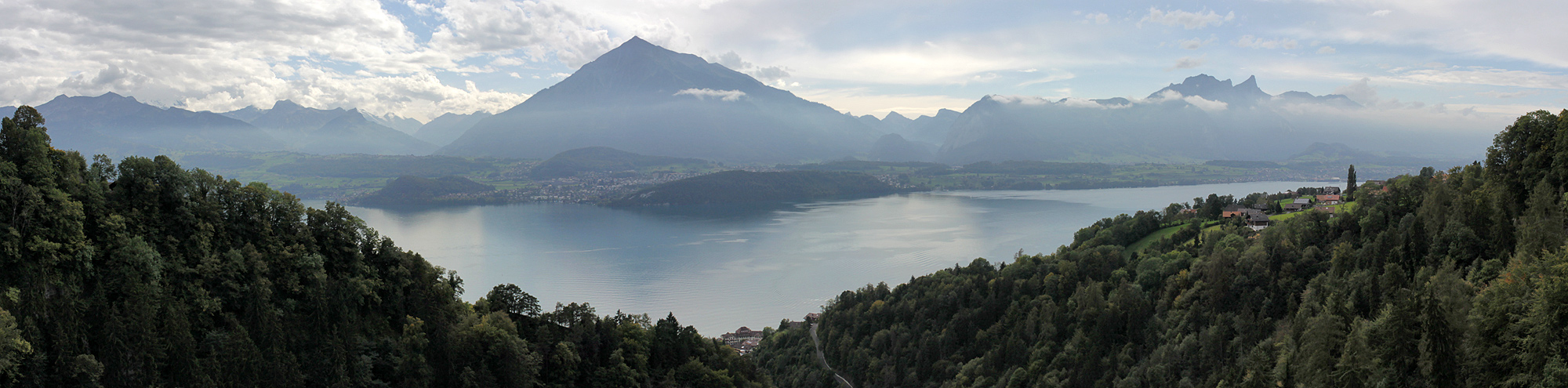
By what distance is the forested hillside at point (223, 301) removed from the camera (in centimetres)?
1455

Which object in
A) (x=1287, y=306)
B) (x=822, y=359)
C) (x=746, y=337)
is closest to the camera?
(x=1287, y=306)

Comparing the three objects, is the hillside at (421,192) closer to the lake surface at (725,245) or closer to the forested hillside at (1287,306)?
the lake surface at (725,245)

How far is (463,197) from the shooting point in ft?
466

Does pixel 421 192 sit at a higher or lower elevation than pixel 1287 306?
higher

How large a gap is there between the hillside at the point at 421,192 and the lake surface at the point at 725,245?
9.46 m

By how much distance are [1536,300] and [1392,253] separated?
616 cm

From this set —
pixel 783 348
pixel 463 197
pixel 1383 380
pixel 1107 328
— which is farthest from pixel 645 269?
pixel 463 197

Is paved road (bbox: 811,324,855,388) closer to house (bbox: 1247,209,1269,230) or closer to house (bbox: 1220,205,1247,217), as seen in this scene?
house (bbox: 1247,209,1269,230)

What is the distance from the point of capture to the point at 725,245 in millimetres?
82938

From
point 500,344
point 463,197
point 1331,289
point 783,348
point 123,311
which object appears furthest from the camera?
point 463,197

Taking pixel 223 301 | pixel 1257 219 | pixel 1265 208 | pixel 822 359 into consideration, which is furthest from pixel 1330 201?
pixel 223 301

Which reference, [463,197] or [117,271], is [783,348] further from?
[463,197]

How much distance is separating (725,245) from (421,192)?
279ft

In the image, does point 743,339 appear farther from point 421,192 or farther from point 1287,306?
point 421,192
